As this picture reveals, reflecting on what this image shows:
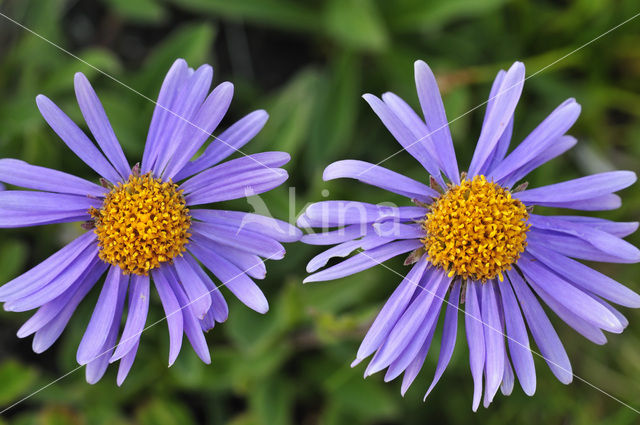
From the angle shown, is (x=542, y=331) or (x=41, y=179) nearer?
(x=41, y=179)

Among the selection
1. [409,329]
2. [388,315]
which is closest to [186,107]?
[388,315]

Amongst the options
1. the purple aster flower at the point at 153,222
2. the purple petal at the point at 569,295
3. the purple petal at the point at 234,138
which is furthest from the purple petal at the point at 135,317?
the purple petal at the point at 569,295

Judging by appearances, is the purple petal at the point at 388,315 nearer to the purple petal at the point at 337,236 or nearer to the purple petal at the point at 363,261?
the purple petal at the point at 363,261

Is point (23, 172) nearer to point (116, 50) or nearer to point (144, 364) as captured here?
point (144, 364)

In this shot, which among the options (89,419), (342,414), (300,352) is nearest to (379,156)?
(300,352)

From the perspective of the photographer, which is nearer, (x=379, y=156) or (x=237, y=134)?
(x=237, y=134)

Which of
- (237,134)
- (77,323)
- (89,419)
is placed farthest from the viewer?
(89,419)

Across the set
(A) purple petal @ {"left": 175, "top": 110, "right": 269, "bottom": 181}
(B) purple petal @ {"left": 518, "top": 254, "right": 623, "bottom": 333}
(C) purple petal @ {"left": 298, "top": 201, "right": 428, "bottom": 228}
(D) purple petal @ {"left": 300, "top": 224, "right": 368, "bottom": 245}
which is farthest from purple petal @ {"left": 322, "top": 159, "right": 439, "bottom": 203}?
(B) purple petal @ {"left": 518, "top": 254, "right": 623, "bottom": 333}

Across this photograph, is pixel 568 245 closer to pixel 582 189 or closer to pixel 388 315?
pixel 582 189
